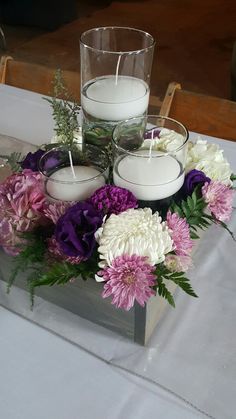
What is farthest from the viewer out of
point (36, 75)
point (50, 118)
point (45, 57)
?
point (45, 57)

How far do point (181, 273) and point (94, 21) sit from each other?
3.22m

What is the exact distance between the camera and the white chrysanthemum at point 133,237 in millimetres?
486

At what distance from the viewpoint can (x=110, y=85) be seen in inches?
24.8

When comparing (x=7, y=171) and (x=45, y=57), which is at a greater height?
(x=7, y=171)

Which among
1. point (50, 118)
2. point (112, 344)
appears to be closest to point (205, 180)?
point (112, 344)

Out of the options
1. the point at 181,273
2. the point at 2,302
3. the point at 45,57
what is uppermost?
the point at 181,273

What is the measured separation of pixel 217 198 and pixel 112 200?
6.1 inches

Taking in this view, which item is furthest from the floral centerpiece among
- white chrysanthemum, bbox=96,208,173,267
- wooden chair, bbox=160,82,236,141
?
wooden chair, bbox=160,82,236,141

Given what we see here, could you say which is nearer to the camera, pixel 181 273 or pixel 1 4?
pixel 181 273

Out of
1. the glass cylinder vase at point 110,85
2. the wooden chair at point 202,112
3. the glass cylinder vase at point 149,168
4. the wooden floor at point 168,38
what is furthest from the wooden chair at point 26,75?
the wooden floor at point 168,38

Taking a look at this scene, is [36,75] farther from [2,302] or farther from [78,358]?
[78,358]

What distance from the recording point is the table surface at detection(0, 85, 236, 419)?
0.53m

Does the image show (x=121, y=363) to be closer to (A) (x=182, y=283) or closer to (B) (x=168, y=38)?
(A) (x=182, y=283)

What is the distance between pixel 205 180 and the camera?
0.59 meters
